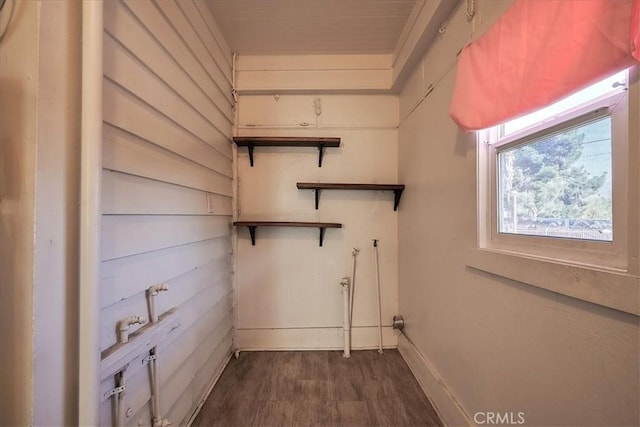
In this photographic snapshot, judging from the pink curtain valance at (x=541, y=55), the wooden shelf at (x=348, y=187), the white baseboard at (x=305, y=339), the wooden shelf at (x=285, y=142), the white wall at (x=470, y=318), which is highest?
the wooden shelf at (x=285, y=142)

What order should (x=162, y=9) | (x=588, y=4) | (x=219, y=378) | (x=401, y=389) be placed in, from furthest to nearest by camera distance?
(x=219, y=378) < (x=401, y=389) < (x=162, y=9) < (x=588, y=4)

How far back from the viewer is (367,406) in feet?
5.15

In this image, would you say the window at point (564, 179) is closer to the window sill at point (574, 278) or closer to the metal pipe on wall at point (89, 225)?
the window sill at point (574, 278)

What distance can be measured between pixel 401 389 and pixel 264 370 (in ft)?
3.27

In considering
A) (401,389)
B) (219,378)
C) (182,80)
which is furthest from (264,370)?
(182,80)

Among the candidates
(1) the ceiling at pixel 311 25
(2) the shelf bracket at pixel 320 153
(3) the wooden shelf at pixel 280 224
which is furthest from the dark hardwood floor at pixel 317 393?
(1) the ceiling at pixel 311 25

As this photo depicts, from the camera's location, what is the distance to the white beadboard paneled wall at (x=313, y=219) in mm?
2232

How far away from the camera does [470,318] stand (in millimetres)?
1230

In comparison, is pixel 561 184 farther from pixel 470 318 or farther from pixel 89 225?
pixel 89 225

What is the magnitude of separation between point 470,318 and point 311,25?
2.13 metres

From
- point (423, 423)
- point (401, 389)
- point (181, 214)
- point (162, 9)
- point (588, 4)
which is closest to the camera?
point (588, 4)

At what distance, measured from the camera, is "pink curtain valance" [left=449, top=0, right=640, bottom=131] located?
608 mm

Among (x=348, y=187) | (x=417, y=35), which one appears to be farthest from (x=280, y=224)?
(x=417, y=35)

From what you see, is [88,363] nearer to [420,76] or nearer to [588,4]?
[588,4]
